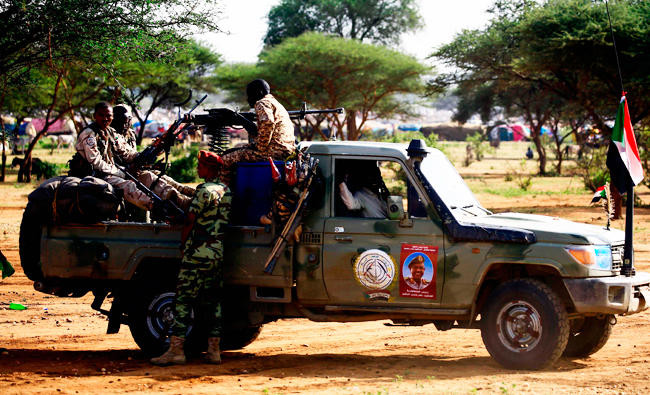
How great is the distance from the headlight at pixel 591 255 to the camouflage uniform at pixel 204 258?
9.29 ft

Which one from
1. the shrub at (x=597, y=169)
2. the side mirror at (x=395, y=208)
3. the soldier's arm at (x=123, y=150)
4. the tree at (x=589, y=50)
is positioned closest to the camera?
the side mirror at (x=395, y=208)

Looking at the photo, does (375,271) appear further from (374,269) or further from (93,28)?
(93,28)

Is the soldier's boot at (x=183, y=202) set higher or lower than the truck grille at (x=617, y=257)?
higher

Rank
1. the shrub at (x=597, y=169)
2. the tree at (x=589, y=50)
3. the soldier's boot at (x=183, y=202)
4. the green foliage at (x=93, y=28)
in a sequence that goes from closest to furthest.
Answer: the soldier's boot at (x=183, y=202), the green foliage at (x=93, y=28), the tree at (x=589, y=50), the shrub at (x=597, y=169)

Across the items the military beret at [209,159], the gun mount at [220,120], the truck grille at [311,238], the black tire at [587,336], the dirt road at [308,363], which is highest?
the gun mount at [220,120]

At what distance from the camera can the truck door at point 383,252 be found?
23.8 feet

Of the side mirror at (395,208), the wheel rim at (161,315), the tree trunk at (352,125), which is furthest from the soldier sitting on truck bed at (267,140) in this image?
the tree trunk at (352,125)

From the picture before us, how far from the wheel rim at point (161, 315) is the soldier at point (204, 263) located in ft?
1.07

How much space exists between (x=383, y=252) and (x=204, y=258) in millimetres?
1478

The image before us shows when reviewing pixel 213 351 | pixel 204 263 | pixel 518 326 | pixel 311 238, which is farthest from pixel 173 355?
pixel 518 326

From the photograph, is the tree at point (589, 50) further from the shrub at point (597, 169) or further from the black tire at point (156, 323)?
the black tire at point (156, 323)

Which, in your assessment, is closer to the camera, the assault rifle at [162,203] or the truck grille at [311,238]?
the truck grille at [311,238]

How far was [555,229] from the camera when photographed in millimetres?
7176

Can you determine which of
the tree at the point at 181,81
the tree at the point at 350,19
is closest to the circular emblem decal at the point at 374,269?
the tree at the point at 181,81
